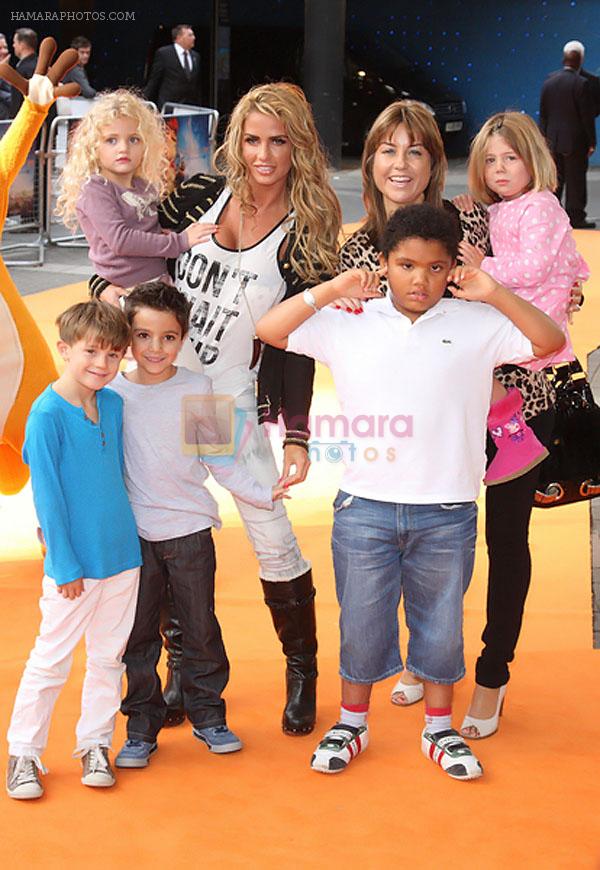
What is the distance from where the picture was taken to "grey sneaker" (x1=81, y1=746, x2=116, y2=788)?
3.07m

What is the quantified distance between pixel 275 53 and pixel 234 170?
16907 millimetres

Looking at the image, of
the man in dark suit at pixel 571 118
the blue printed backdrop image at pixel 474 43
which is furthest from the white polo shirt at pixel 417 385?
the blue printed backdrop image at pixel 474 43

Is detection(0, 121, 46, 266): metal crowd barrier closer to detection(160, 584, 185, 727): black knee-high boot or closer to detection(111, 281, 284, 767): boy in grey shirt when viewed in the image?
detection(160, 584, 185, 727): black knee-high boot

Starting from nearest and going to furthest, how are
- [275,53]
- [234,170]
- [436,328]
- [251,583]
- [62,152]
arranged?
[436,328] < [234,170] < [251,583] < [62,152] < [275,53]

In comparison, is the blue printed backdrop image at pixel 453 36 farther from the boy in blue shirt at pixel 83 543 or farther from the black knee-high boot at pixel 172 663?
the boy in blue shirt at pixel 83 543

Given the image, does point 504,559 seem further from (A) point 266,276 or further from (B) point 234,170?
(B) point 234,170

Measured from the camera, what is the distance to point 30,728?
3061mm

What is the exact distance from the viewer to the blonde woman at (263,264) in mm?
3209

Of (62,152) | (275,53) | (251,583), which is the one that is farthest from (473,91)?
(251,583)

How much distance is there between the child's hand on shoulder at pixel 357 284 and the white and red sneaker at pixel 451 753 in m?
1.15

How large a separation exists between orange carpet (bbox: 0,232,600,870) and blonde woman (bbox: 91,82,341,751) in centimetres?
28

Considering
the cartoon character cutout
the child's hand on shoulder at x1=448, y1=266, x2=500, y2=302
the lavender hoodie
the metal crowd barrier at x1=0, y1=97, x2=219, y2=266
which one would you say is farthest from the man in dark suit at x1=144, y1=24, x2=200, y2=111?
the child's hand on shoulder at x1=448, y1=266, x2=500, y2=302

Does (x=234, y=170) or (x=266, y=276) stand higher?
(x=234, y=170)

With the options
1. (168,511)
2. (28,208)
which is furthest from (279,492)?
(28,208)
